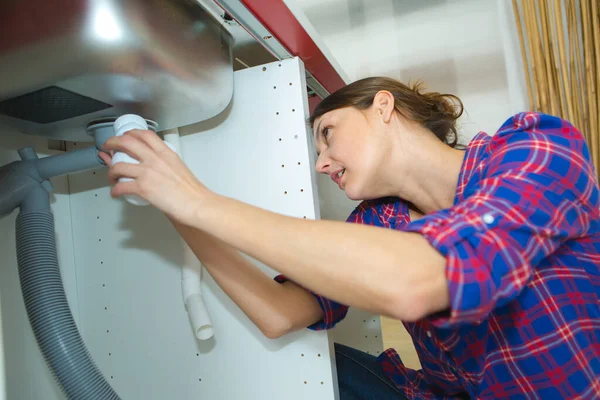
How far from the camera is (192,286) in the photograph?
2.53ft

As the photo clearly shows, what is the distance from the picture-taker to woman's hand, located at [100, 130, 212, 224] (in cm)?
47

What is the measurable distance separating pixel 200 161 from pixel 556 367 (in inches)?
25.2

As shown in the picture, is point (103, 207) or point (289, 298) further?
point (103, 207)

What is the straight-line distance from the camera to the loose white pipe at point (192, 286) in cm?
74

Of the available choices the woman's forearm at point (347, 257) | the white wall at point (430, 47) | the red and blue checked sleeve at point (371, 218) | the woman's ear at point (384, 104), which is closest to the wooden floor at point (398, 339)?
the white wall at point (430, 47)

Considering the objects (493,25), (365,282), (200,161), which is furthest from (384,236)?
(493,25)

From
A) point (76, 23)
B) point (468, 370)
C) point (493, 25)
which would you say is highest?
point (493, 25)

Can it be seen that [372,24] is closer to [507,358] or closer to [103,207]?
[103,207]

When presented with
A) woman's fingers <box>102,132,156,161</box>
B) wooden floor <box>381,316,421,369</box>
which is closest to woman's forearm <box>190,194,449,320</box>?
woman's fingers <box>102,132,156,161</box>

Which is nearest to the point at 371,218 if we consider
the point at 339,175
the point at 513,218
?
the point at 339,175

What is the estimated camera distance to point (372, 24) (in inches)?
58.5

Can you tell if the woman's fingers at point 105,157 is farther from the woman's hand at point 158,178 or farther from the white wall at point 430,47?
the white wall at point 430,47

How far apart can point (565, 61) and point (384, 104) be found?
2.50ft

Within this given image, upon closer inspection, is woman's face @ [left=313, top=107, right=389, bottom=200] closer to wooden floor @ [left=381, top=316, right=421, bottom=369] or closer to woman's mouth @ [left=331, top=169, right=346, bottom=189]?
woman's mouth @ [left=331, top=169, right=346, bottom=189]
